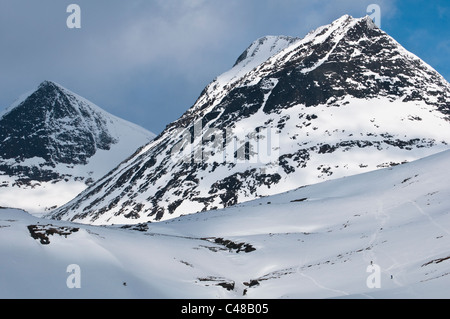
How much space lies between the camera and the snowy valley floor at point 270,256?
3106 centimetres

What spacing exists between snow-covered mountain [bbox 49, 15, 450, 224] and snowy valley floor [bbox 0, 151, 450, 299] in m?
70.8

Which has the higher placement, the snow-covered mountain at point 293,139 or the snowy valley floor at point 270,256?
the snow-covered mountain at point 293,139

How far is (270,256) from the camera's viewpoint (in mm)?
49625

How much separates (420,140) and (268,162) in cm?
3983

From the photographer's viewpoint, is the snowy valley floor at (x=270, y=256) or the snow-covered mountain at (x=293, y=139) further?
the snow-covered mountain at (x=293, y=139)

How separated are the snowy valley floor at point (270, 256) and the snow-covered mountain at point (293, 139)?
232 feet

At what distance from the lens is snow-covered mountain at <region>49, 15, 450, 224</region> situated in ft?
452

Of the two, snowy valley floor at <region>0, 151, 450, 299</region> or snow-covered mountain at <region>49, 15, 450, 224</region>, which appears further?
snow-covered mountain at <region>49, 15, 450, 224</region>

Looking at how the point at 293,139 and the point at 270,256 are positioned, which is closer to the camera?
the point at 270,256

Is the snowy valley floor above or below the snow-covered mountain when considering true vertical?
below

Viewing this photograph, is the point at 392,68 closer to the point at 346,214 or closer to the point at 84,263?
the point at 346,214

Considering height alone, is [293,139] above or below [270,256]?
above

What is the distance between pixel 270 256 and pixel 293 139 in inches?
4322
